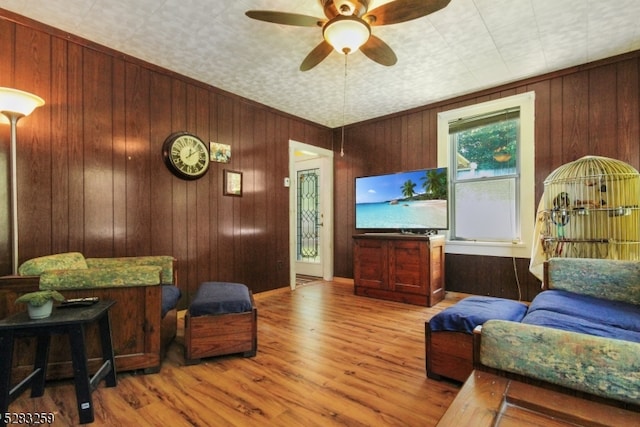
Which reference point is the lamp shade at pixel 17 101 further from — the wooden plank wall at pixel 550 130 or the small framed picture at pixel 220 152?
the wooden plank wall at pixel 550 130

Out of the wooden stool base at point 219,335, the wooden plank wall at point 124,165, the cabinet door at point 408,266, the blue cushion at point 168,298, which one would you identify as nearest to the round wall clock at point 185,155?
the wooden plank wall at point 124,165

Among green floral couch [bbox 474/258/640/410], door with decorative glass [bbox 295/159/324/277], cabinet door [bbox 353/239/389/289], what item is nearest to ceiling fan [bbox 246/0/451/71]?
green floral couch [bbox 474/258/640/410]

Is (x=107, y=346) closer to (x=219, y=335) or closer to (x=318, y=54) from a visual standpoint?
(x=219, y=335)

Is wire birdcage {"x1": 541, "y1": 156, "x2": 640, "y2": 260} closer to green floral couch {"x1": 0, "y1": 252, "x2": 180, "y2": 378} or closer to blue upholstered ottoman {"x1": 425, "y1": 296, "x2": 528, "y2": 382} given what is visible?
blue upholstered ottoman {"x1": 425, "y1": 296, "x2": 528, "y2": 382}

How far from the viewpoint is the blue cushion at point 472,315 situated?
180 cm

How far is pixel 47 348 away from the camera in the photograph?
1.78m

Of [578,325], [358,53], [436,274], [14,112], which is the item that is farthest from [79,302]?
[436,274]

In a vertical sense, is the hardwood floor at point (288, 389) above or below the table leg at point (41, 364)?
below

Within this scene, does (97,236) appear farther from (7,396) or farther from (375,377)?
(375,377)

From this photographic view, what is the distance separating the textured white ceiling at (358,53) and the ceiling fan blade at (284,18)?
1.03 ft

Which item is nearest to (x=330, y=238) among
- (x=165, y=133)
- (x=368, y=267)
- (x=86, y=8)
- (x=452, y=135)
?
(x=368, y=267)

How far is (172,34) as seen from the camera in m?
2.59

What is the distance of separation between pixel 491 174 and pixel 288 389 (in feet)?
11.0

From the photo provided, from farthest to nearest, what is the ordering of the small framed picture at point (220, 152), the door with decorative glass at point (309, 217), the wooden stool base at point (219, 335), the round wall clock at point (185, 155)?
the door with decorative glass at point (309, 217) → the small framed picture at point (220, 152) → the round wall clock at point (185, 155) → the wooden stool base at point (219, 335)
